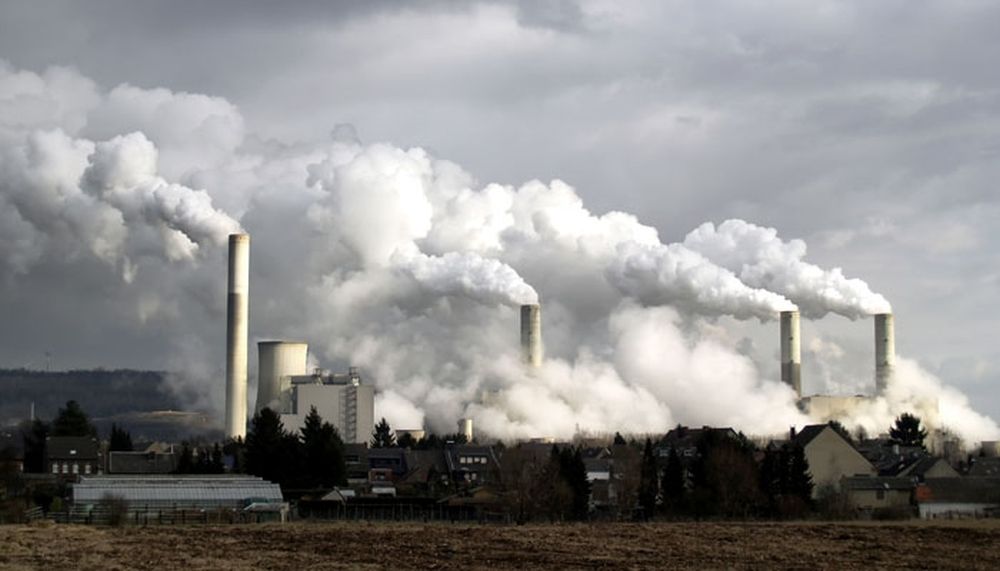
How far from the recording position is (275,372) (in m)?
125

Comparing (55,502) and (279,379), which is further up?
(279,379)

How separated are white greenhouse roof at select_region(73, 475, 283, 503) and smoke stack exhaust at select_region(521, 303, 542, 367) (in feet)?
173

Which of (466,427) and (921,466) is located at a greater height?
(466,427)

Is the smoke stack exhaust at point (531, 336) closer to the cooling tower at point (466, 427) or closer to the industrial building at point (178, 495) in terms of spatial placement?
the cooling tower at point (466, 427)

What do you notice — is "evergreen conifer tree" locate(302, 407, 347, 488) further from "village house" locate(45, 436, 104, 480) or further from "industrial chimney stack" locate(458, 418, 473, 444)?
"industrial chimney stack" locate(458, 418, 473, 444)

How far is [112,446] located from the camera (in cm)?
11500

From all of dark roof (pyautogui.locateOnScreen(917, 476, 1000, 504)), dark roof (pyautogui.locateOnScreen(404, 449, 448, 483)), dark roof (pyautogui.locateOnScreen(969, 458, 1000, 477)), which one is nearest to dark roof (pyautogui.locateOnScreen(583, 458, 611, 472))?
dark roof (pyautogui.locateOnScreen(404, 449, 448, 483))

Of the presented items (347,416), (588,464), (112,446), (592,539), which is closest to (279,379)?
(347,416)

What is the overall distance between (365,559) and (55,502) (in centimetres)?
3784

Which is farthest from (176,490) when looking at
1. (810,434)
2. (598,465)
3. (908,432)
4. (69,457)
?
(908,432)

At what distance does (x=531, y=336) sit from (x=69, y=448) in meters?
42.2

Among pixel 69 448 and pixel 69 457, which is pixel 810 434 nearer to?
pixel 69 457

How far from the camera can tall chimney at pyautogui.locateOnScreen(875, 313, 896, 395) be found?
411 ft

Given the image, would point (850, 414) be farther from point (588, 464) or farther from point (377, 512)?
point (377, 512)
